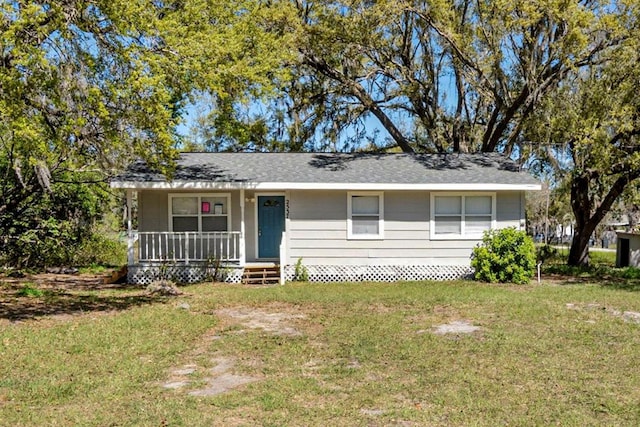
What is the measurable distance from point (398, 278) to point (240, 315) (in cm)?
599

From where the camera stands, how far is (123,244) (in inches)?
805

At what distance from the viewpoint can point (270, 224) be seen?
1501cm

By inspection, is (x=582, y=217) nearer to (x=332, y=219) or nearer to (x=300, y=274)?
(x=332, y=219)

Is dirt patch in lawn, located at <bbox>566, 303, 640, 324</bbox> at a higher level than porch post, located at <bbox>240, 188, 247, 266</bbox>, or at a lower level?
lower

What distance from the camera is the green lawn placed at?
4.74 metres

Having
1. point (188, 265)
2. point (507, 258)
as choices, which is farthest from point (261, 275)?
point (507, 258)

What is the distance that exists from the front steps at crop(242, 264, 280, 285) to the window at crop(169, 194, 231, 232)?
56.0 inches

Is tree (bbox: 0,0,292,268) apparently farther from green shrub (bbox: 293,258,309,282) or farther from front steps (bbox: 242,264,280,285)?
green shrub (bbox: 293,258,309,282)

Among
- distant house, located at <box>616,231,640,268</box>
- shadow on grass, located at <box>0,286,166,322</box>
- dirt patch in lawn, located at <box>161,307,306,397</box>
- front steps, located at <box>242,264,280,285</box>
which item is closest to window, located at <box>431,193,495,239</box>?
front steps, located at <box>242,264,280,285</box>

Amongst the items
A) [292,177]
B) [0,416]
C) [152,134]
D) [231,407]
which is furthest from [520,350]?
[292,177]

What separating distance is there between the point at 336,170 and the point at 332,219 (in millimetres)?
1512

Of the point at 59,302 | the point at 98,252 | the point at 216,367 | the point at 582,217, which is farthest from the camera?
the point at 582,217

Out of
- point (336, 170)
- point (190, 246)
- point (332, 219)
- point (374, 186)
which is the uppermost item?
point (336, 170)

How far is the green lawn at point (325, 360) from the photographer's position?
15.5 feet
